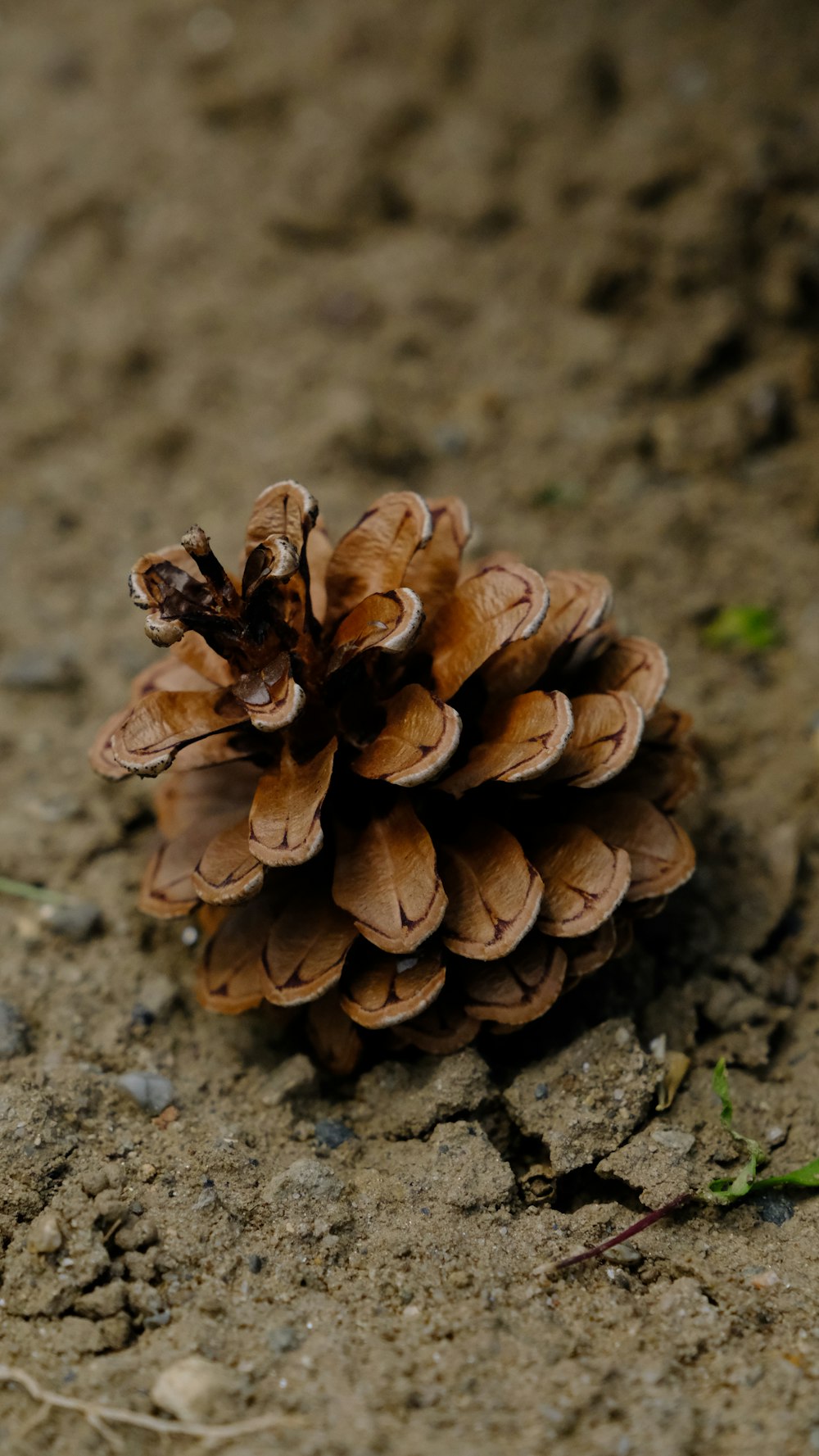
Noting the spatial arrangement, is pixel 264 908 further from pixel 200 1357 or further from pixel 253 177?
pixel 253 177

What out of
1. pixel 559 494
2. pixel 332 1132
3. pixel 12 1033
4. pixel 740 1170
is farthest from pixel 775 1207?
pixel 559 494

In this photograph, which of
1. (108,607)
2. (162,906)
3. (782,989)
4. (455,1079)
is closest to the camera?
(455,1079)

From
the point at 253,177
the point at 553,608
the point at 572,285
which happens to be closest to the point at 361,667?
the point at 553,608

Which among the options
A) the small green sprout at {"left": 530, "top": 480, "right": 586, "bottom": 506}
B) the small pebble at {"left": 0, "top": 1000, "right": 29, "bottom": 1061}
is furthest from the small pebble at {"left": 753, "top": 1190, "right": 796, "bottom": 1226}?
the small green sprout at {"left": 530, "top": 480, "right": 586, "bottom": 506}

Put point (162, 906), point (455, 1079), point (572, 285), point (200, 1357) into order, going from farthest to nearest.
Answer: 1. point (572, 285)
2. point (162, 906)
3. point (455, 1079)
4. point (200, 1357)

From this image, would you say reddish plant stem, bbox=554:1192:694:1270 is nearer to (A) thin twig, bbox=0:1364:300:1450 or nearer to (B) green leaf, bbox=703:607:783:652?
(A) thin twig, bbox=0:1364:300:1450

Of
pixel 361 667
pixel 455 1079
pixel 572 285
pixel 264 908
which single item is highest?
pixel 572 285

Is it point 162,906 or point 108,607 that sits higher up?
point 108,607
